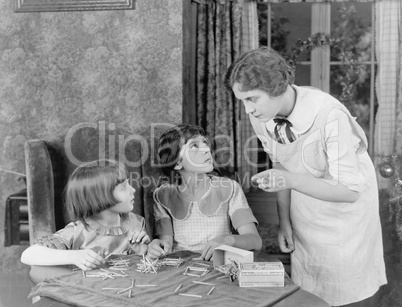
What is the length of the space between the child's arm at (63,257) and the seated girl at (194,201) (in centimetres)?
68

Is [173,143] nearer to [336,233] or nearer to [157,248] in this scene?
[157,248]

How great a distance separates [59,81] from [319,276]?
7.36ft

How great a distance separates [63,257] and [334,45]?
11.3 feet

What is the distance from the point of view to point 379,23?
185 inches

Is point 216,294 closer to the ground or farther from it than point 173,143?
closer to the ground

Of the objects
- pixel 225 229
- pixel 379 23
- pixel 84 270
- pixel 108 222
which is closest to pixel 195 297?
pixel 84 270

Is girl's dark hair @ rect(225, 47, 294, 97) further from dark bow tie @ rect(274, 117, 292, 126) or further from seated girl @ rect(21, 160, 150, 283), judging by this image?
seated girl @ rect(21, 160, 150, 283)

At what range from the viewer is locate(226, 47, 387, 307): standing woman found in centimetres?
213

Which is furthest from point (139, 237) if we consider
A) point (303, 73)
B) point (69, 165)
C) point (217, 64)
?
point (303, 73)

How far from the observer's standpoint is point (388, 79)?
4719mm

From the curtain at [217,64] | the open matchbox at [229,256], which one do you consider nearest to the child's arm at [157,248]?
the open matchbox at [229,256]

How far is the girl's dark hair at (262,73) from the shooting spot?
6.95 feet

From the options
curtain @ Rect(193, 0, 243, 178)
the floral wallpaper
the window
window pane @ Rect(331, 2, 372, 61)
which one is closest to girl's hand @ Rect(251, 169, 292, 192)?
the floral wallpaper

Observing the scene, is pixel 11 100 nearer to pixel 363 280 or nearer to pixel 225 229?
pixel 225 229
